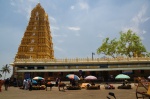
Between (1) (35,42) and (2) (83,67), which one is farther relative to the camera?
(1) (35,42)

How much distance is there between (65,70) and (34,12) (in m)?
36.0

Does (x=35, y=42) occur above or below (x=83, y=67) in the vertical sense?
above

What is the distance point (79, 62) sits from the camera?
41844 millimetres

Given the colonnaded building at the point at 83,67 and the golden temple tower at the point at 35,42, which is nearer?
the colonnaded building at the point at 83,67

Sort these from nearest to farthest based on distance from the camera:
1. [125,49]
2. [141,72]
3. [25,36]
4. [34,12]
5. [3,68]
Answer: [141,72] < [125,49] < [25,36] < [34,12] < [3,68]

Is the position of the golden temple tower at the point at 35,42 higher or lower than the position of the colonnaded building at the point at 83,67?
higher

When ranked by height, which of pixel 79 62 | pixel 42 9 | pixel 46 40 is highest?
pixel 42 9

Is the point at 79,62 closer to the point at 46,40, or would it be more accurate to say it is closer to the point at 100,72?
the point at 100,72

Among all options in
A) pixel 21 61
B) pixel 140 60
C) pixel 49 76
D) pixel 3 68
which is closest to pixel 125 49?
pixel 140 60

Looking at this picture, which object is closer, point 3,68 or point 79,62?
point 79,62

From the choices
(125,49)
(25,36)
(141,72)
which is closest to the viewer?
(141,72)

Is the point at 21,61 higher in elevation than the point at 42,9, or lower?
lower

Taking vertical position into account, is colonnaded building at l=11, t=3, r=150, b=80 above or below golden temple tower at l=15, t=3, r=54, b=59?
below

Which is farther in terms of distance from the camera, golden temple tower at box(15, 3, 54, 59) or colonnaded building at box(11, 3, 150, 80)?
golden temple tower at box(15, 3, 54, 59)
